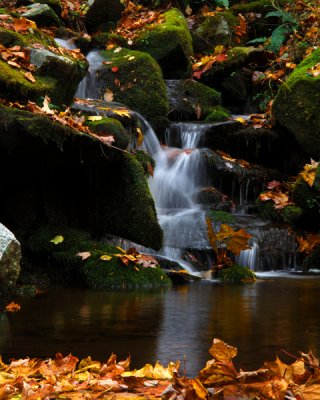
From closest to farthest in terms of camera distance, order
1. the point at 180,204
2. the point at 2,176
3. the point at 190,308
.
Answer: the point at 190,308 → the point at 2,176 → the point at 180,204

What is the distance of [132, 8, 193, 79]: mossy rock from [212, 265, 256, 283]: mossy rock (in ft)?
24.7

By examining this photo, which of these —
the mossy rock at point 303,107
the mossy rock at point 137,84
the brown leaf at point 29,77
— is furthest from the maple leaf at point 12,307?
the mossy rock at point 137,84

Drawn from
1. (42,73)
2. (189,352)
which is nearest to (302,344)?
(189,352)

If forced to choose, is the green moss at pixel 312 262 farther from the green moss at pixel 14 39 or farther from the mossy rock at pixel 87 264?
the green moss at pixel 14 39

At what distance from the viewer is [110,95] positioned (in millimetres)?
12594

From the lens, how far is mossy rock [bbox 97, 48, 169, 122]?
1227cm

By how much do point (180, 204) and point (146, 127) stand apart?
1.52m

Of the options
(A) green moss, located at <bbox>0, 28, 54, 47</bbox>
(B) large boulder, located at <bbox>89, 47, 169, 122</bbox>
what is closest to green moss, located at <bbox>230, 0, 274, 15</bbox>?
(B) large boulder, located at <bbox>89, 47, 169, 122</bbox>

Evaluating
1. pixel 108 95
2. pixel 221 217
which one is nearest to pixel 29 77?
pixel 221 217

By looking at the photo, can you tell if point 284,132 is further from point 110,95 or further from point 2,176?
point 2,176

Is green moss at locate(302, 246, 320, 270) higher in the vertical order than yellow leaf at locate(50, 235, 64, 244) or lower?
lower

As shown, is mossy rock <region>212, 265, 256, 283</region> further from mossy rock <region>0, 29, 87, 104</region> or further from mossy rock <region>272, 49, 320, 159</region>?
mossy rock <region>272, 49, 320, 159</region>

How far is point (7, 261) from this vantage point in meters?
5.43

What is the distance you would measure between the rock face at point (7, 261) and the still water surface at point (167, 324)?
8.4 inches
